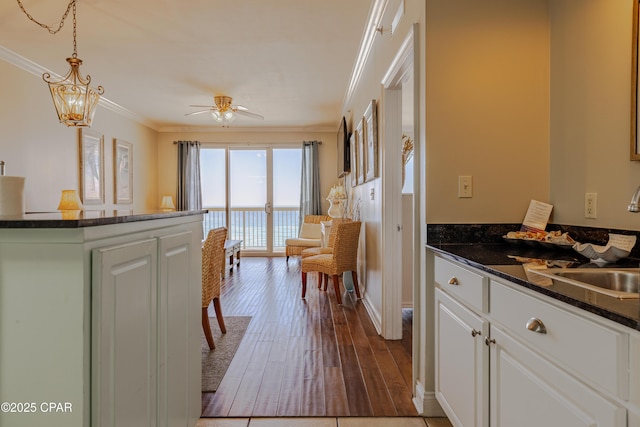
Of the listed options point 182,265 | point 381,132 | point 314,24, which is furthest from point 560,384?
point 314,24

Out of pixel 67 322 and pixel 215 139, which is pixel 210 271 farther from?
pixel 215 139

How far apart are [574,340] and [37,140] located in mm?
5472

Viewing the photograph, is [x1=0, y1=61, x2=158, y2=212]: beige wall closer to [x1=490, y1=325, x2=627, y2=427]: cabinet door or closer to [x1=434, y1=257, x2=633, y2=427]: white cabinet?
[x1=434, y1=257, x2=633, y2=427]: white cabinet

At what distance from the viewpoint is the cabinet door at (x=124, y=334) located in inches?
41.6

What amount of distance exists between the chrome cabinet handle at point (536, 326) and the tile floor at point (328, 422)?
44.4 inches

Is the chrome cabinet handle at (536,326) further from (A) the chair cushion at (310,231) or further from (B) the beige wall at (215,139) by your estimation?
(B) the beige wall at (215,139)

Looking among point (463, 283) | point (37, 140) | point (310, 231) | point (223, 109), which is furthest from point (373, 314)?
point (37, 140)

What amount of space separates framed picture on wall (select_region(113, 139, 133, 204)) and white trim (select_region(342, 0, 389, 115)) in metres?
4.02

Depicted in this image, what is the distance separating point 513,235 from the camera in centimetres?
186

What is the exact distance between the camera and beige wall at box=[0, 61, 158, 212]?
4031 mm

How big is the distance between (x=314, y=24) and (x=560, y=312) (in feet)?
10.3

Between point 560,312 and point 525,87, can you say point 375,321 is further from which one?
point 560,312

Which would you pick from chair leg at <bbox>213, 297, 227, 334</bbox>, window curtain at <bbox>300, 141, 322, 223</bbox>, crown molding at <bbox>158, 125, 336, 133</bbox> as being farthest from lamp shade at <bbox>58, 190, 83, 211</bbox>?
window curtain at <bbox>300, 141, 322, 223</bbox>

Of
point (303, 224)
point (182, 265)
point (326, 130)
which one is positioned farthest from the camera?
point (326, 130)
